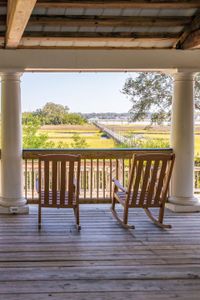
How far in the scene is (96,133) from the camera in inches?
344

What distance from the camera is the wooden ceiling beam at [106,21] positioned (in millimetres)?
4941

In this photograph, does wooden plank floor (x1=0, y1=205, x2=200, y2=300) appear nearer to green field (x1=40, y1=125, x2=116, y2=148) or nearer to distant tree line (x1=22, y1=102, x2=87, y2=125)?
green field (x1=40, y1=125, x2=116, y2=148)

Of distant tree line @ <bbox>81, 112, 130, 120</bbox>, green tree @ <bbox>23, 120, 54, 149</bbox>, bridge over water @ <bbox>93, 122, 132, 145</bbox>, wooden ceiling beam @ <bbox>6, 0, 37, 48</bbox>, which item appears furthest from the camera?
distant tree line @ <bbox>81, 112, 130, 120</bbox>

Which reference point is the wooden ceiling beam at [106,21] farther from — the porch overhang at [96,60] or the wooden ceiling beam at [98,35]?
the porch overhang at [96,60]

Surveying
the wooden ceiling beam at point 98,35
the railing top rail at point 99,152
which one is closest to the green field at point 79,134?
the railing top rail at point 99,152

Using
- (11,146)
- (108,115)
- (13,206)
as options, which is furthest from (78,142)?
(13,206)

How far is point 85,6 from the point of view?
180 inches

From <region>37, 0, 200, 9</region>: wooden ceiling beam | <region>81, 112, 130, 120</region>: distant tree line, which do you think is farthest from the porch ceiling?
<region>81, 112, 130, 120</region>: distant tree line

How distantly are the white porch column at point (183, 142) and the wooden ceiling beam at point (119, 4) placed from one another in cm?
134

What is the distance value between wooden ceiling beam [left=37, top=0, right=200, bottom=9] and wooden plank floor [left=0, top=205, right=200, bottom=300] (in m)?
2.70

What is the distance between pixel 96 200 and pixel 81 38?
8.41 feet

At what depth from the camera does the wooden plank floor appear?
302 cm

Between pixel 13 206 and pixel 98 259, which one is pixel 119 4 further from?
pixel 13 206

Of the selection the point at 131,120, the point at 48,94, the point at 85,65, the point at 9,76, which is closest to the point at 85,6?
the point at 85,65
